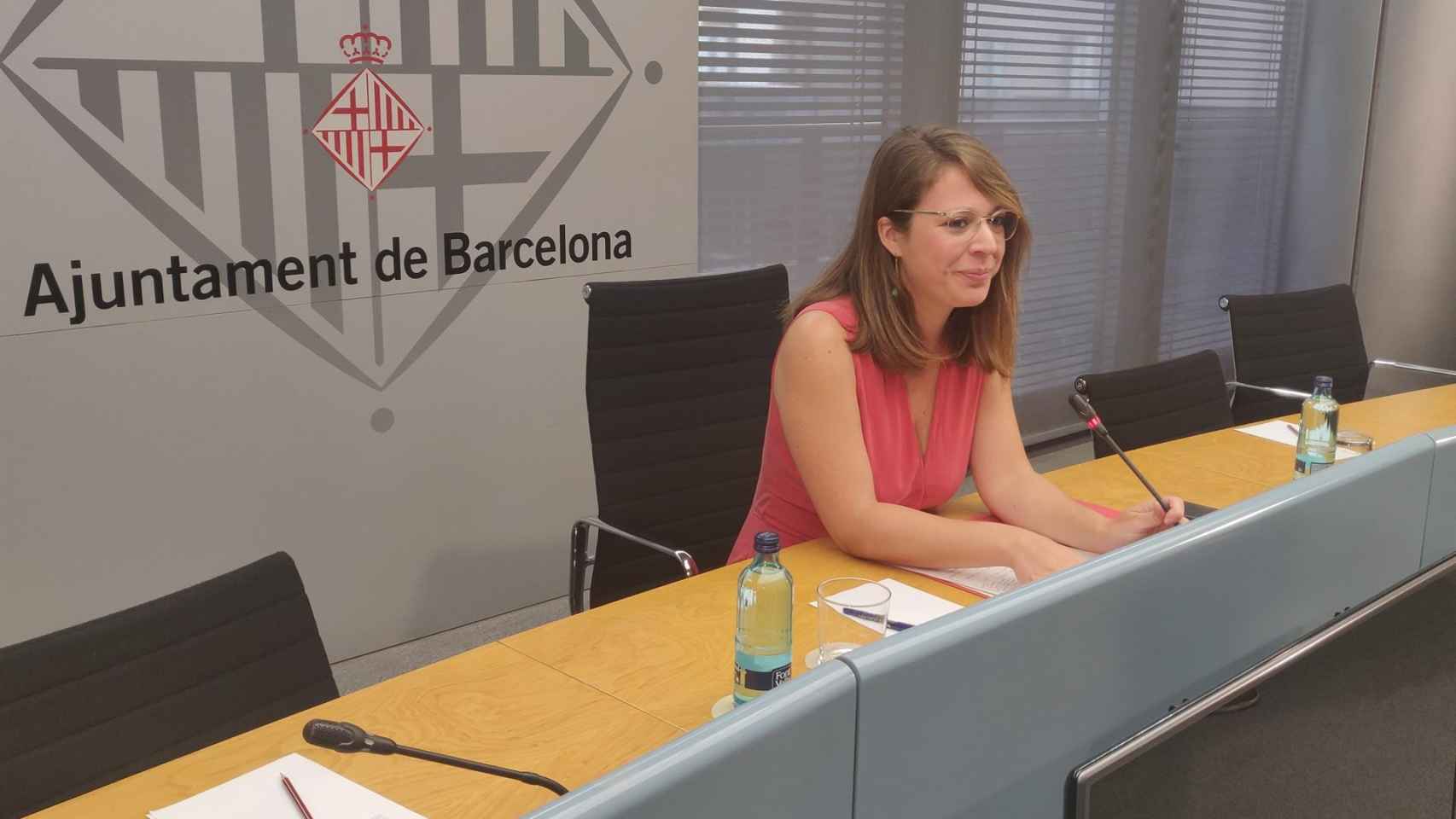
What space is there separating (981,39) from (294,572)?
13.5 feet

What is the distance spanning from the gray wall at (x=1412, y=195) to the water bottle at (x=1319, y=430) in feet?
10.8

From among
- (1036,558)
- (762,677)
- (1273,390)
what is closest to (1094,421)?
(1036,558)

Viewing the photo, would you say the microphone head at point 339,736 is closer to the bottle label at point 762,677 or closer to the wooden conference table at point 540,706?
the wooden conference table at point 540,706

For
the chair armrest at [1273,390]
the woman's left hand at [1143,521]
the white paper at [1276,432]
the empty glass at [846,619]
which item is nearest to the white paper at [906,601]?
the empty glass at [846,619]

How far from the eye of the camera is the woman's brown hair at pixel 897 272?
2254 mm

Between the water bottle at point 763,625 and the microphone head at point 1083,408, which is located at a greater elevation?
the microphone head at point 1083,408

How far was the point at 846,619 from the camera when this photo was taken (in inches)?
69.3

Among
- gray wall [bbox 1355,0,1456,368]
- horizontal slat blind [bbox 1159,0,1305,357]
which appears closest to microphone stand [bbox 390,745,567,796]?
gray wall [bbox 1355,0,1456,368]

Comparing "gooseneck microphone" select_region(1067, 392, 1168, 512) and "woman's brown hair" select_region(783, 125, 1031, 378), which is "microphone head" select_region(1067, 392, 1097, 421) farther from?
"woman's brown hair" select_region(783, 125, 1031, 378)

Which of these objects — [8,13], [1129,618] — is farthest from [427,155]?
[1129,618]

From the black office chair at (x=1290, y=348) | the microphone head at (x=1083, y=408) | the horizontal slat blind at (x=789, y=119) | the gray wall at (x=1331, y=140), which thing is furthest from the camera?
the gray wall at (x=1331, y=140)

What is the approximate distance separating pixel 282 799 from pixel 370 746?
0.14m

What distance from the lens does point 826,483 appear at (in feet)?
7.08

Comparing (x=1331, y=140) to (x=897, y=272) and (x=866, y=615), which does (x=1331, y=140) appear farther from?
(x=866, y=615)
